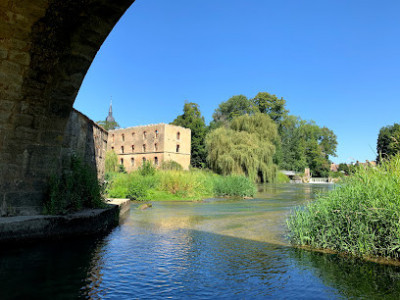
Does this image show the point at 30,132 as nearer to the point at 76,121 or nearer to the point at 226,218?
the point at 76,121

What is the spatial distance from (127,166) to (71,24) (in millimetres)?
41517

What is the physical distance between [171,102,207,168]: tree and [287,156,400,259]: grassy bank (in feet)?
128

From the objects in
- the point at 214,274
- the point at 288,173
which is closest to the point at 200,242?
the point at 214,274

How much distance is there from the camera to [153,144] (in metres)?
40.5

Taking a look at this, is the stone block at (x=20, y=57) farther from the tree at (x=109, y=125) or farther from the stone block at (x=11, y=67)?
the tree at (x=109, y=125)

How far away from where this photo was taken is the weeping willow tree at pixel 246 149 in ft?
84.3

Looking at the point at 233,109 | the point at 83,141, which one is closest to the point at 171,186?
the point at 83,141

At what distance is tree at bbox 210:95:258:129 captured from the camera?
5322 centimetres

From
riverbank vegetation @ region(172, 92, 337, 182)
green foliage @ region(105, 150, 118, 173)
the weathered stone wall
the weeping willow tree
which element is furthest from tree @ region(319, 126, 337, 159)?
the weathered stone wall

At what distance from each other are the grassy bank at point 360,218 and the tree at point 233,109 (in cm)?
4486

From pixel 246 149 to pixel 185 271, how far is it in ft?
73.8

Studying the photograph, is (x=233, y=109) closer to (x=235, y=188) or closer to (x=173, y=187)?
(x=235, y=188)

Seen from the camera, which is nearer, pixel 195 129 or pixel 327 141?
pixel 195 129

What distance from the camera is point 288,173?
5556cm
